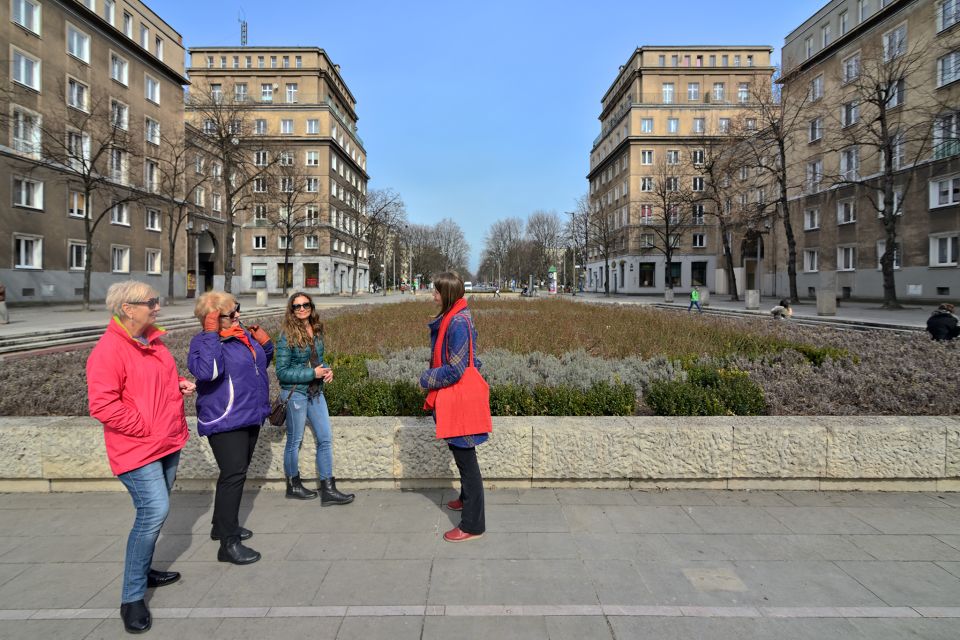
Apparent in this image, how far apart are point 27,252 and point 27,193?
312 centimetres

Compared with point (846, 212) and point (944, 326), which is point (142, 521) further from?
point (846, 212)

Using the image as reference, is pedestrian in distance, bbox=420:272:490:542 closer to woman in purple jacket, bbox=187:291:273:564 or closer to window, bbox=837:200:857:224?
woman in purple jacket, bbox=187:291:273:564

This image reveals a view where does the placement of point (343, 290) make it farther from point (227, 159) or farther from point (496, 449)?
point (496, 449)

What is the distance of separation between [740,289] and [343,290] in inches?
1999

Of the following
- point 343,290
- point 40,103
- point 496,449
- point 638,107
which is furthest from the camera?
point 343,290

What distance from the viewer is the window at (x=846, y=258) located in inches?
1420

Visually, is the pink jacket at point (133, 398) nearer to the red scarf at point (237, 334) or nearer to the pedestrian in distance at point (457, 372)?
the red scarf at point (237, 334)

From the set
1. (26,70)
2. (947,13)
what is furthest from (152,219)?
(947,13)

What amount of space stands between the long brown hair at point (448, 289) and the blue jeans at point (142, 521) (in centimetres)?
202

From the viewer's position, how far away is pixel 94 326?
1870 centimetres

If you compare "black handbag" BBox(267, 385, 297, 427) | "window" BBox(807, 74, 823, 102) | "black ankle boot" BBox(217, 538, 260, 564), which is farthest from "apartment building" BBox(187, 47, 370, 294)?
"black ankle boot" BBox(217, 538, 260, 564)

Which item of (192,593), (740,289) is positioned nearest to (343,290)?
(740,289)

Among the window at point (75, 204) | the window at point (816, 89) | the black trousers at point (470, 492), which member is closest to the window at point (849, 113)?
the window at point (816, 89)

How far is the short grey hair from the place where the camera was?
2992 millimetres
